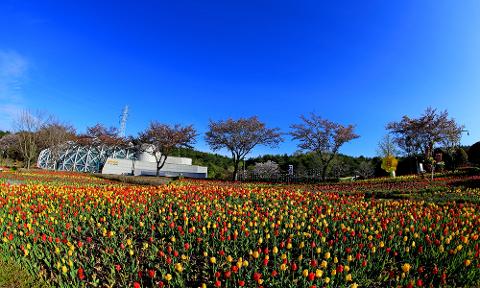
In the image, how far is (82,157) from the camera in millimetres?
48094

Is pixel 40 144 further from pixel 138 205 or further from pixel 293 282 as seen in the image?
pixel 293 282

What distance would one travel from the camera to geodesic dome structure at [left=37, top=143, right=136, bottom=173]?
4688 centimetres

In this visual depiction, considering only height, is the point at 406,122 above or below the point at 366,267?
above

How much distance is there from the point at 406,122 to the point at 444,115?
2.92 m

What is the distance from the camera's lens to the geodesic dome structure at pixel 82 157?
154ft

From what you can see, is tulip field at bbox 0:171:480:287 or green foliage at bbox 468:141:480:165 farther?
green foliage at bbox 468:141:480:165

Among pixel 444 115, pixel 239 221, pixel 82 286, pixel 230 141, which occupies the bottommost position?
pixel 82 286

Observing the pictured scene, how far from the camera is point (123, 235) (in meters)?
5.33

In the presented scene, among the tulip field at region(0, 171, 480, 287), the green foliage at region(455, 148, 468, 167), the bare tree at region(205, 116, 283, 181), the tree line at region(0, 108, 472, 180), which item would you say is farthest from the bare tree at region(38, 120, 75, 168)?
the green foliage at region(455, 148, 468, 167)

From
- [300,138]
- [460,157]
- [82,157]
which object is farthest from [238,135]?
[82,157]

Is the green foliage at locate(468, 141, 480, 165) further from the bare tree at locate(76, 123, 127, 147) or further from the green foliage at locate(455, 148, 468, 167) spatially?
the bare tree at locate(76, 123, 127, 147)

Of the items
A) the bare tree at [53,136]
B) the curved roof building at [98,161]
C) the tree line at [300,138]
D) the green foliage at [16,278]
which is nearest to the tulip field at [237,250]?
the green foliage at [16,278]

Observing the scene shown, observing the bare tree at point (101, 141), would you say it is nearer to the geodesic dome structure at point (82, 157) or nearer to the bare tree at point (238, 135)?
the geodesic dome structure at point (82, 157)

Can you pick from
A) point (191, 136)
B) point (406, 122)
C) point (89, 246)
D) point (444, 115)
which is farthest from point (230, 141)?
point (89, 246)
